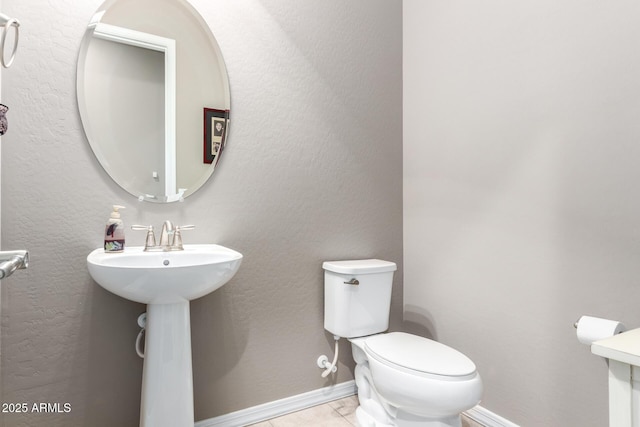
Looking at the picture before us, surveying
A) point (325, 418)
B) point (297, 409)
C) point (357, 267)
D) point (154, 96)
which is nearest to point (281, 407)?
point (297, 409)

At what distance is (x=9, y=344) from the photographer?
1.28 metres

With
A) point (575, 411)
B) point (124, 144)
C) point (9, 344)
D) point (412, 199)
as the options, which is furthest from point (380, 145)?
point (9, 344)

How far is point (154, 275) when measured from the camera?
114 centimetres

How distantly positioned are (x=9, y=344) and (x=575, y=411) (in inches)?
79.2

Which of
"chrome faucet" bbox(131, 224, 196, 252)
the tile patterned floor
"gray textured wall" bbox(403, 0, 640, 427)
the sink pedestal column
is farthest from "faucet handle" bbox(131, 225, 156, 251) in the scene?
"gray textured wall" bbox(403, 0, 640, 427)

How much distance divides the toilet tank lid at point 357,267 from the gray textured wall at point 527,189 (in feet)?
1.11

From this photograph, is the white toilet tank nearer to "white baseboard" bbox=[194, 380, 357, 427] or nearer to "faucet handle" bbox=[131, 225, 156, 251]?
"white baseboard" bbox=[194, 380, 357, 427]

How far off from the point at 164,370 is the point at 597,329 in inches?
51.2

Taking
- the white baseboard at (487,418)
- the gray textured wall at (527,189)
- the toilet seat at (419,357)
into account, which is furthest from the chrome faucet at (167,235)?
the white baseboard at (487,418)

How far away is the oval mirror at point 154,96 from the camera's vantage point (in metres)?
1.44

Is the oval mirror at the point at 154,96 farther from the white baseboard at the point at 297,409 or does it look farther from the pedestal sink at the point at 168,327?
the white baseboard at the point at 297,409

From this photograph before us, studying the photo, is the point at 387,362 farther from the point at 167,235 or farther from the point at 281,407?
the point at 167,235

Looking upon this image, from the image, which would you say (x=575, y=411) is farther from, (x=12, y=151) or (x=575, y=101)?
(x=12, y=151)

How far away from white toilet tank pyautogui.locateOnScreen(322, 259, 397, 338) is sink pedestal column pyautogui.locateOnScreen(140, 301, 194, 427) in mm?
726
